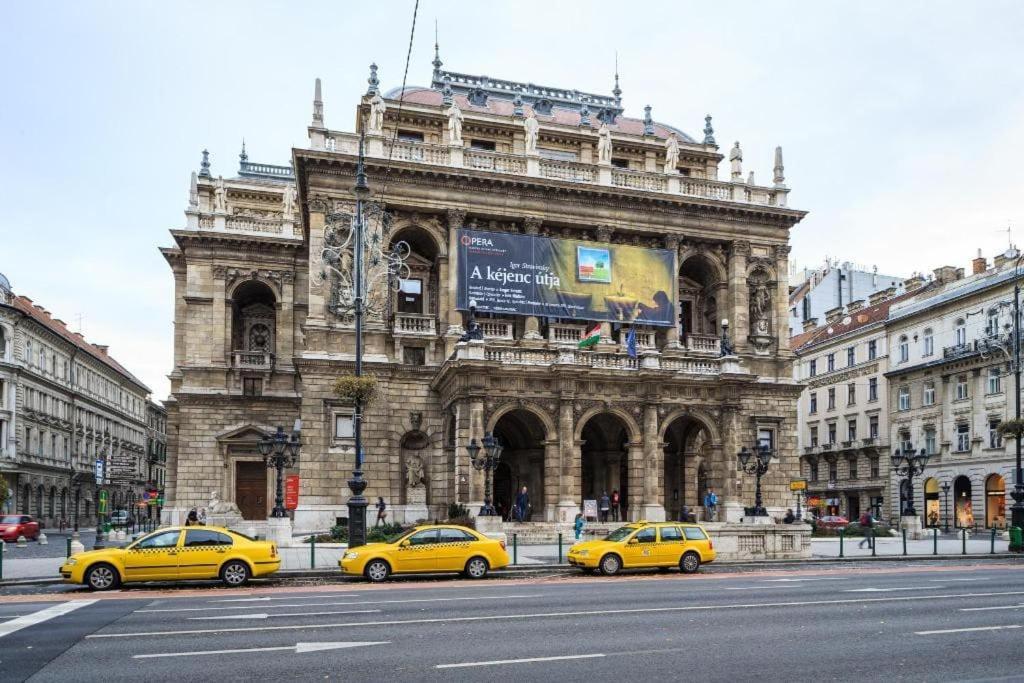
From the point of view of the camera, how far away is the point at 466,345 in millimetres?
38750

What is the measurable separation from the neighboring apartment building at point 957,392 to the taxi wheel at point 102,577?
1729 inches

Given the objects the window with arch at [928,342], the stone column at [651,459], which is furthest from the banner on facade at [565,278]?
the window with arch at [928,342]

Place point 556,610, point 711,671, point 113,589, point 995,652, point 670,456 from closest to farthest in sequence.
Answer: point 711,671 < point 995,652 < point 556,610 < point 113,589 < point 670,456

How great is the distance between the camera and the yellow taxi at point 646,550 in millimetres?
24562

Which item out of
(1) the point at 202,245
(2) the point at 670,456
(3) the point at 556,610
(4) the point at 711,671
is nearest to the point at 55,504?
(1) the point at 202,245

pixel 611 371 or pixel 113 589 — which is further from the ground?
pixel 611 371

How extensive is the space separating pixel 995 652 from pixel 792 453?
1473 inches

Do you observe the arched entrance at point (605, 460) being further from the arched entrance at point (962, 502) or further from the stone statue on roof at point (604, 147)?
the arched entrance at point (962, 502)

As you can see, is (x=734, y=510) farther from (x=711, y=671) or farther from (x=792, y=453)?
(x=711, y=671)

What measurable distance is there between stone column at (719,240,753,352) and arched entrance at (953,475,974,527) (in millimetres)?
21233

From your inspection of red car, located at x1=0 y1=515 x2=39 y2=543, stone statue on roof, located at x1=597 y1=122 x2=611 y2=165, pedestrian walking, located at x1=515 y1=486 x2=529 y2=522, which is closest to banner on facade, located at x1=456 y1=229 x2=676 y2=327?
stone statue on roof, located at x1=597 y1=122 x2=611 y2=165

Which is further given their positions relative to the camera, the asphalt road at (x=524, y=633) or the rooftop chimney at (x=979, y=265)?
the rooftop chimney at (x=979, y=265)

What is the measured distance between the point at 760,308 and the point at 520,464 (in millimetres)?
15298

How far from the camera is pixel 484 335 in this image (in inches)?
1758
